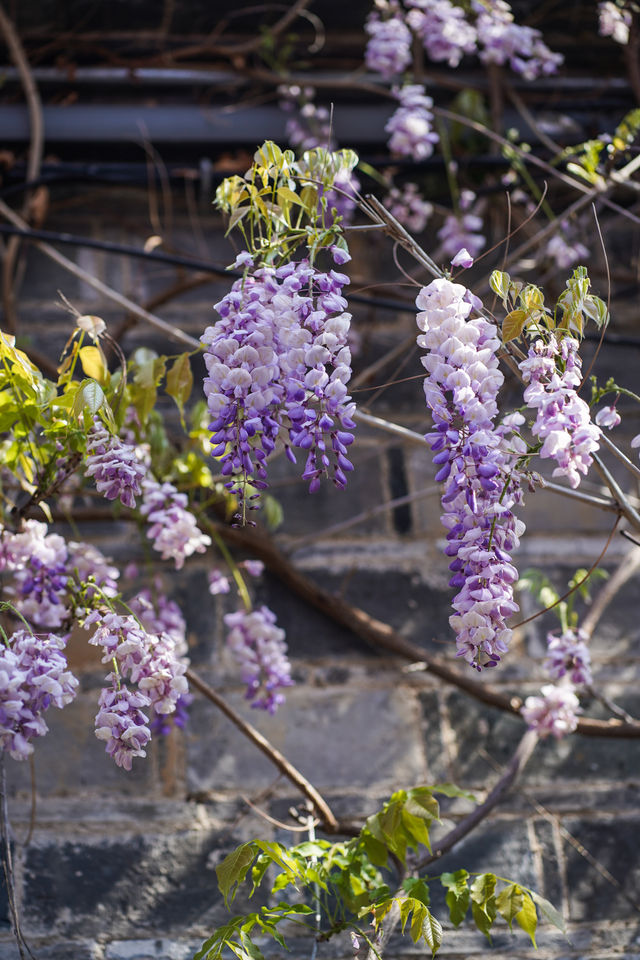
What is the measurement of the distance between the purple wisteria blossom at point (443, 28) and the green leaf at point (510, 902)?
1.70m

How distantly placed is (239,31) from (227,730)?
5.59 feet

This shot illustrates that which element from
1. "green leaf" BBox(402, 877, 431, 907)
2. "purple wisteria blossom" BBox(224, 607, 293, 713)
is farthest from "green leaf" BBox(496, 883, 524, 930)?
"purple wisteria blossom" BBox(224, 607, 293, 713)

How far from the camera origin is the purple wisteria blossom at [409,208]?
2371 mm

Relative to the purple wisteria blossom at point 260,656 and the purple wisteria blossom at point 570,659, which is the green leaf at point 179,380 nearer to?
the purple wisteria blossom at point 260,656

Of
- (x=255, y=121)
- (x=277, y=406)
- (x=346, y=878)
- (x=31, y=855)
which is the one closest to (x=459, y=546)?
(x=277, y=406)

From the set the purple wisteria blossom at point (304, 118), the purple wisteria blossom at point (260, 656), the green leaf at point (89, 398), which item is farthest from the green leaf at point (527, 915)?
the purple wisteria blossom at point (304, 118)

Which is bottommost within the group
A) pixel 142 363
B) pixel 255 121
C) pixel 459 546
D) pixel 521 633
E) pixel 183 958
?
pixel 183 958

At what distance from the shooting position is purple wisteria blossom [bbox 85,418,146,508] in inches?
49.5

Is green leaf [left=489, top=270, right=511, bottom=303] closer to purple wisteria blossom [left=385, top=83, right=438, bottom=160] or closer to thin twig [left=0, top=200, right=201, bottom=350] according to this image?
thin twig [left=0, top=200, right=201, bottom=350]

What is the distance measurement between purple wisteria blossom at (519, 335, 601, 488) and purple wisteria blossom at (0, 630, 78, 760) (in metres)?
0.63

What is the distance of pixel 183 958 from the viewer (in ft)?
5.75

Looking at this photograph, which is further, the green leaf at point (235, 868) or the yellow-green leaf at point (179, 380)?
the yellow-green leaf at point (179, 380)

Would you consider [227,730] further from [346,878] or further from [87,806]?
[346,878]

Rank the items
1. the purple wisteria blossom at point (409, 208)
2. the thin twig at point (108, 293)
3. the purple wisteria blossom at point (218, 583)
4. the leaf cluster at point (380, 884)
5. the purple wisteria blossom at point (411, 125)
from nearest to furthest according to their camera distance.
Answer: the leaf cluster at point (380, 884) < the thin twig at point (108, 293) < the purple wisteria blossom at point (218, 583) < the purple wisteria blossom at point (411, 125) < the purple wisteria blossom at point (409, 208)
